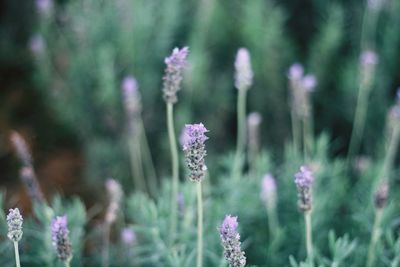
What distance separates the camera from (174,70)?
1.65m

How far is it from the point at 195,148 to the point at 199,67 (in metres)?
1.39

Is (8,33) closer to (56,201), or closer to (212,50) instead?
(212,50)

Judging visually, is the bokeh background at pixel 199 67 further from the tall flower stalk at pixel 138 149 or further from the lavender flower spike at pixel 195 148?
the lavender flower spike at pixel 195 148

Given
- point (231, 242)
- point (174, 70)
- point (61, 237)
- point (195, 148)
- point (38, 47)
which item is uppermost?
point (38, 47)

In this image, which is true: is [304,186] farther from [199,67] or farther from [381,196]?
[199,67]

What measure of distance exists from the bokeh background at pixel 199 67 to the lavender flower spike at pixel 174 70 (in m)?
0.91

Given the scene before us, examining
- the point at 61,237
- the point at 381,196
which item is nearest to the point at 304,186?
the point at 381,196

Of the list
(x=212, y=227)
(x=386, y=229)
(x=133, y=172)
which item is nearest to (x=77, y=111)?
(x=133, y=172)

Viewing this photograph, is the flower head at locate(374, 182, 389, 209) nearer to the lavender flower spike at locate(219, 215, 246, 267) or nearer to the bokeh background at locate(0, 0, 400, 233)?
the lavender flower spike at locate(219, 215, 246, 267)

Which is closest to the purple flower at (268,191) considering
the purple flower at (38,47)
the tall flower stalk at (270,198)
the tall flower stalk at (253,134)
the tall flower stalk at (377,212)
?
the tall flower stalk at (270,198)

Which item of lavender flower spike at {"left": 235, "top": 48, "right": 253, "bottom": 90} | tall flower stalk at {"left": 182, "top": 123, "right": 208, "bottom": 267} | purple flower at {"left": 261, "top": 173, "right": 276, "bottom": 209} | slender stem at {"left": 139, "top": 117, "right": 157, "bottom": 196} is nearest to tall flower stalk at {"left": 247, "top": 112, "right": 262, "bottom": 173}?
lavender flower spike at {"left": 235, "top": 48, "right": 253, "bottom": 90}

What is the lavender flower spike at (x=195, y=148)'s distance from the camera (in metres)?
1.36

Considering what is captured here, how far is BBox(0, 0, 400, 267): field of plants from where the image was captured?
212cm

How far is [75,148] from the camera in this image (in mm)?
3373
